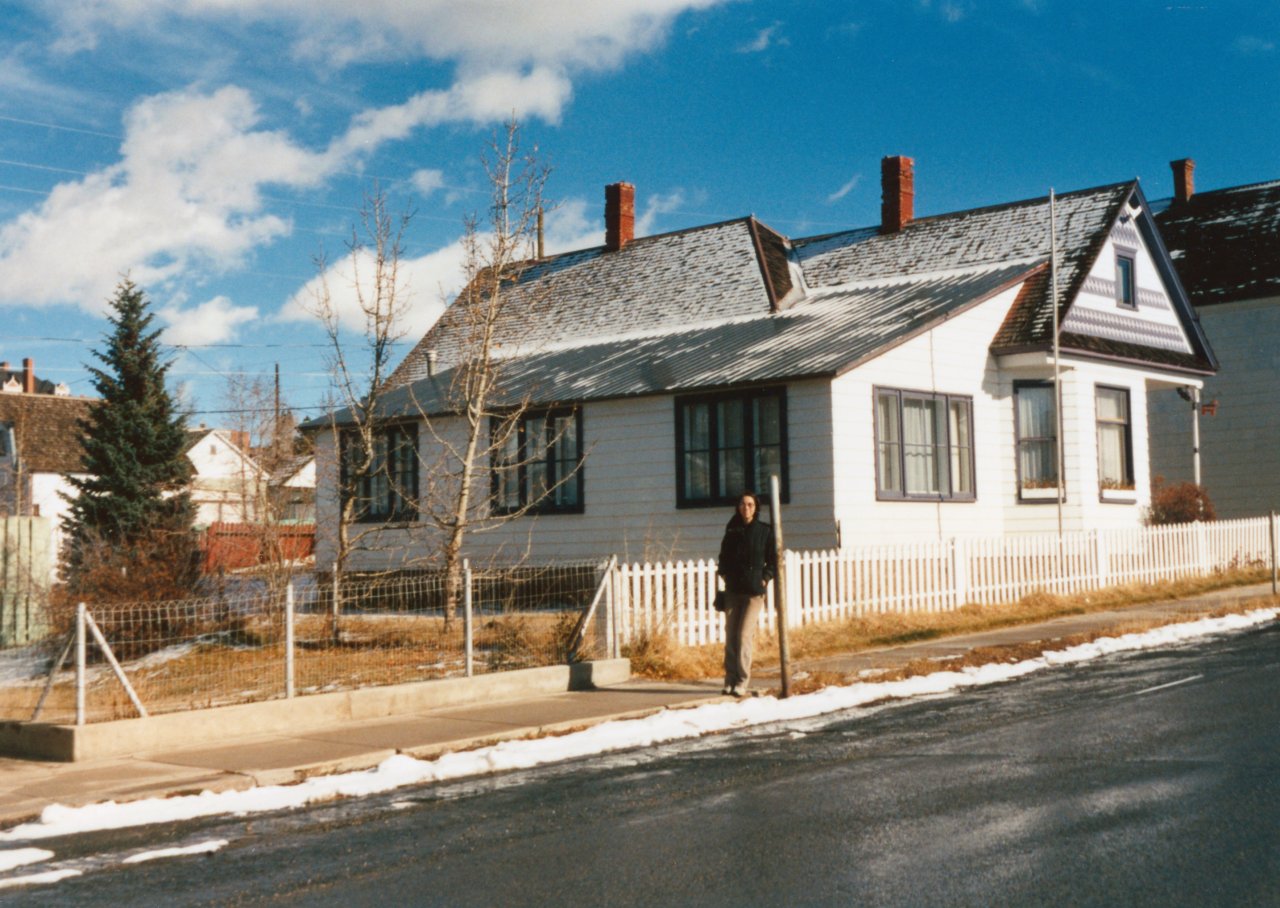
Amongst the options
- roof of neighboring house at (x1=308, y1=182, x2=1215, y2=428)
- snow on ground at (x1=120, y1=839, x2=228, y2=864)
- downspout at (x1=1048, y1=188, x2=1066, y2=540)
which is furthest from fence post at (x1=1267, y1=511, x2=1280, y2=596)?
snow on ground at (x1=120, y1=839, x2=228, y2=864)

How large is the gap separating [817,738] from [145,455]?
19.9 metres

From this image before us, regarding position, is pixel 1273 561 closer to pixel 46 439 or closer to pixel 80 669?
pixel 80 669

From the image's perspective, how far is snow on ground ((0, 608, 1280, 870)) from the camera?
8.38 m

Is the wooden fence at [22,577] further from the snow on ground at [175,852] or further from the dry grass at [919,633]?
Result: the snow on ground at [175,852]

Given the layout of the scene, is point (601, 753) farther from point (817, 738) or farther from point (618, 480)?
point (618, 480)

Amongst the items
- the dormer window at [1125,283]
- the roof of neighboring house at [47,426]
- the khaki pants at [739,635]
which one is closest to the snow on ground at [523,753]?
the khaki pants at [739,635]

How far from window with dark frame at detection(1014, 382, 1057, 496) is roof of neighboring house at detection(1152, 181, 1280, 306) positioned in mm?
11345

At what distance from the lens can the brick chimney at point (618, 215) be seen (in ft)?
104

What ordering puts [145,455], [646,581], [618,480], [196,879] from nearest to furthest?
[196,879] < [646,581] < [618,480] < [145,455]

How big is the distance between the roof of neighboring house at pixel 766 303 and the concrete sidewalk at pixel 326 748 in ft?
27.0

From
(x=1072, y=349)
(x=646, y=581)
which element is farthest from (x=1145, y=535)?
(x=646, y=581)

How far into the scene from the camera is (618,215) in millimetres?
31703

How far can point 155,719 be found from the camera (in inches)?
429

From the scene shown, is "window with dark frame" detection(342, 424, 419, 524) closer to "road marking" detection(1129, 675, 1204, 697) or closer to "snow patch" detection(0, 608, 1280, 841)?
"snow patch" detection(0, 608, 1280, 841)
